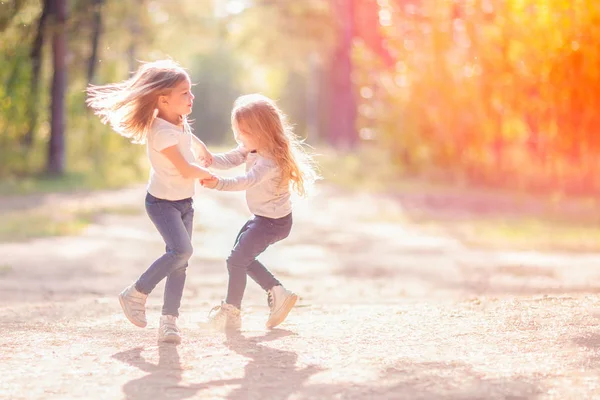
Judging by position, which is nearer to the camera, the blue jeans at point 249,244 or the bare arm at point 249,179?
the bare arm at point 249,179

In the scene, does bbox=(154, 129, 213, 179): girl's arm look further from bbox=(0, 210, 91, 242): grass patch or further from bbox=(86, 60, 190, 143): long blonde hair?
bbox=(0, 210, 91, 242): grass patch

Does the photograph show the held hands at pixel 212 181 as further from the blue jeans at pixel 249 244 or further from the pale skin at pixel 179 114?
the blue jeans at pixel 249 244

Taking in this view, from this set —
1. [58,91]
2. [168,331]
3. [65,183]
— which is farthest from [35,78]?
[168,331]

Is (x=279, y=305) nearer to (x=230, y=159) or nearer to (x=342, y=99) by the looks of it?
(x=230, y=159)

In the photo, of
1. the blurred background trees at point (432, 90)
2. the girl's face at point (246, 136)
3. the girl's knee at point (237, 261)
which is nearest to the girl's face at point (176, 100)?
the girl's face at point (246, 136)

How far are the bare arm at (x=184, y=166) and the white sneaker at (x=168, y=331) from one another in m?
0.81

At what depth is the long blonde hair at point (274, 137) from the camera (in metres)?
5.88

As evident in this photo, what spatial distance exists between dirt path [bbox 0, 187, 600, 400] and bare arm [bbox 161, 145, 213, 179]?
0.93m

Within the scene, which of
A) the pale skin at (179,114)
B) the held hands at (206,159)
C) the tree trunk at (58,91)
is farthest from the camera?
the tree trunk at (58,91)

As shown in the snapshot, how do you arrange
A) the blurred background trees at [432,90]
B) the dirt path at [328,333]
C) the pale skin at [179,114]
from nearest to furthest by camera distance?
the dirt path at [328,333], the pale skin at [179,114], the blurred background trees at [432,90]

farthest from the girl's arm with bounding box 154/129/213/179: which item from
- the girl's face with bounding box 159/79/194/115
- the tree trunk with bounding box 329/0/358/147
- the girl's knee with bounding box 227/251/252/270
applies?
the tree trunk with bounding box 329/0/358/147

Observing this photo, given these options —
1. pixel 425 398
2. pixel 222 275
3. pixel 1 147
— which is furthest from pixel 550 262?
pixel 1 147

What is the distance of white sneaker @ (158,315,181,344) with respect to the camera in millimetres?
5523

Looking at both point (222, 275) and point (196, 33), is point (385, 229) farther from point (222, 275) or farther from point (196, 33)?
point (196, 33)
